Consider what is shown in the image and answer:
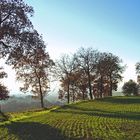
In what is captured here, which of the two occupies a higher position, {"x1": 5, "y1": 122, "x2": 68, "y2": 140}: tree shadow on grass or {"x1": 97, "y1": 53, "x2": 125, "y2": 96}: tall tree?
{"x1": 97, "y1": 53, "x2": 125, "y2": 96}: tall tree

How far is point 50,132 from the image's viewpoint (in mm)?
36312

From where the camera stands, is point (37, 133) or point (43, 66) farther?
point (43, 66)

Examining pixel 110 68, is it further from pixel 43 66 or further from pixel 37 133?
pixel 37 133

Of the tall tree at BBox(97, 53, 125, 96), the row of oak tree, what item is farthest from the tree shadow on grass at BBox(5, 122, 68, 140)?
the tall tree at BBox(97, 53, 125, 96)

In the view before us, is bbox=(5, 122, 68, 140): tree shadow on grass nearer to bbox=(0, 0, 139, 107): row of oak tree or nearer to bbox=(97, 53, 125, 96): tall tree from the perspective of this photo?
bbox=(0, 0, 139, 107): row of oak tree

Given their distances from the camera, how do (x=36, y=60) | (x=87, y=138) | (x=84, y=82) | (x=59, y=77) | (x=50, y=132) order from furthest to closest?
(x=84, y=82), (x=59, y=77), (x=36, y=60), (x=50, y=132), (x=87, y=138)

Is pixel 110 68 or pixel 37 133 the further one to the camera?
pixel 110 68

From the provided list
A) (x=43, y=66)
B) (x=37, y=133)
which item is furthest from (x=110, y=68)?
(x=37, y=133)

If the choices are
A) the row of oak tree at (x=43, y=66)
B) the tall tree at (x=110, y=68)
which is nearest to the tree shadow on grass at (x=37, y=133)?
the row of oak tree at (x=43, y=66)

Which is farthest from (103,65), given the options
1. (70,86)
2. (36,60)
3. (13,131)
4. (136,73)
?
(13,131)

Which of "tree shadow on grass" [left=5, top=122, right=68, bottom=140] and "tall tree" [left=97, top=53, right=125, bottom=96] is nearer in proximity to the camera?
"tree shadow on grass" [left=5, top=122, right=68, bottom=140]

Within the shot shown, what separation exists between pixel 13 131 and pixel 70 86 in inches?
3569

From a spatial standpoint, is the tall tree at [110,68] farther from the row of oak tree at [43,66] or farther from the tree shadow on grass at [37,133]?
the tree shadow on grass at [37,133]

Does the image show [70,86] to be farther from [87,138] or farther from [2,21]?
[87,138]
